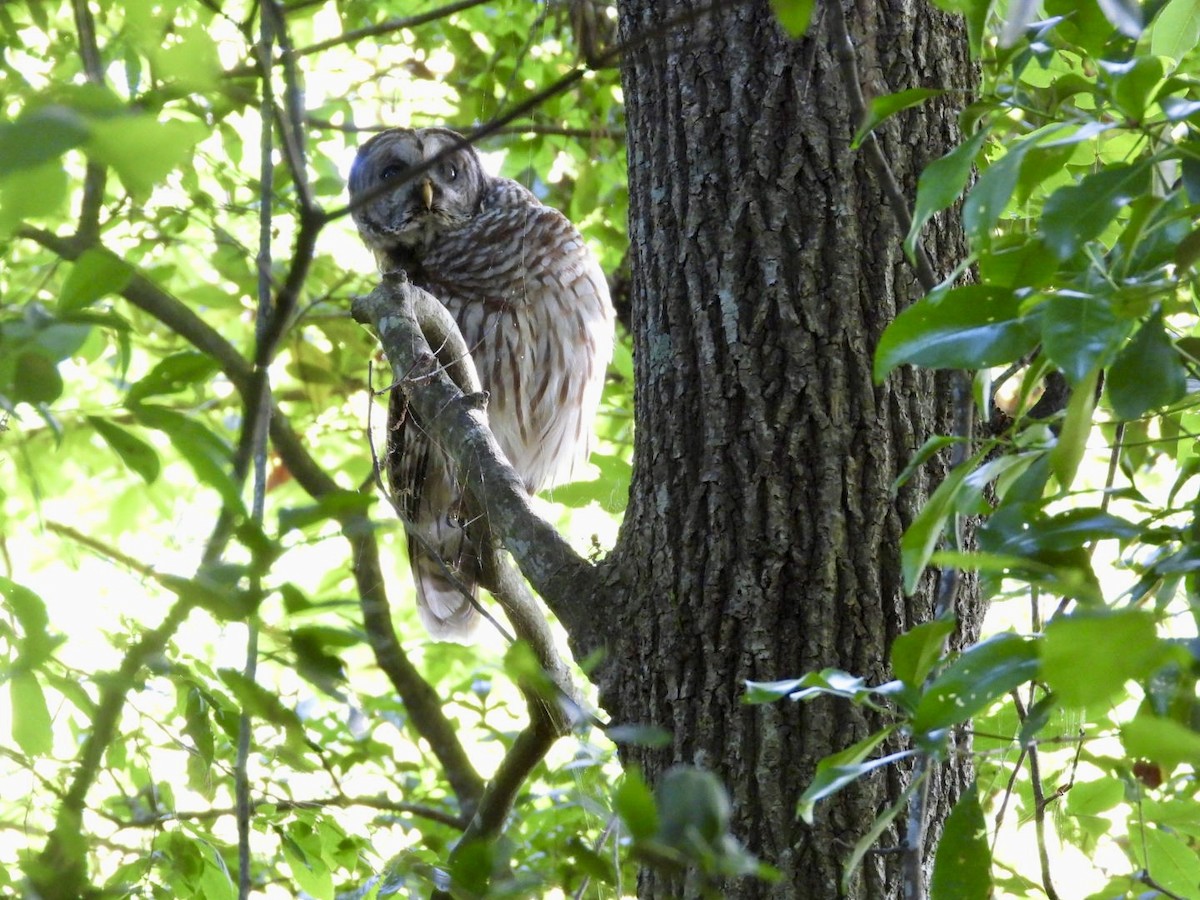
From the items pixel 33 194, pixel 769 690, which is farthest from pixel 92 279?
pixel 769 690

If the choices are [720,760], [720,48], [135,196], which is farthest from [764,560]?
[135,196]

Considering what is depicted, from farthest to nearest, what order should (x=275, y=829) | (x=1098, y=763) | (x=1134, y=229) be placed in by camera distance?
(x=275, y=829) < (x=1098, y=763) < (x=1134, y=229)

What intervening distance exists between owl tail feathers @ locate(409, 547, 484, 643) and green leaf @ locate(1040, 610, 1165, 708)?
10.9 ft

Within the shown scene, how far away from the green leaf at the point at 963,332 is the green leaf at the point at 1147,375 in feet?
0.26

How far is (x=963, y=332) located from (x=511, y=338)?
303cm

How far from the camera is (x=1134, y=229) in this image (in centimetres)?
103

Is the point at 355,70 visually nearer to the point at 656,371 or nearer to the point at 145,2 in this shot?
the point at 656,371

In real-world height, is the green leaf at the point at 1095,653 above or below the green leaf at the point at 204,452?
below

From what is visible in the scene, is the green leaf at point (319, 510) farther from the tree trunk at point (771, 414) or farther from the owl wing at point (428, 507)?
the owl wing at point (428, 507)

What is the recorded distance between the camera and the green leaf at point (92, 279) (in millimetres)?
853

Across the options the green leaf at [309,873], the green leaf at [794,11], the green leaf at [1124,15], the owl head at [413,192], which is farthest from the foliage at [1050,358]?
the owl head at [413,192]

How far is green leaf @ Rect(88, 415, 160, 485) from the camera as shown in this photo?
911 mm

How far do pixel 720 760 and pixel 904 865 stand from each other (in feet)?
1.75

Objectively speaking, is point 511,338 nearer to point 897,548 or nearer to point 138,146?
point 897,548
